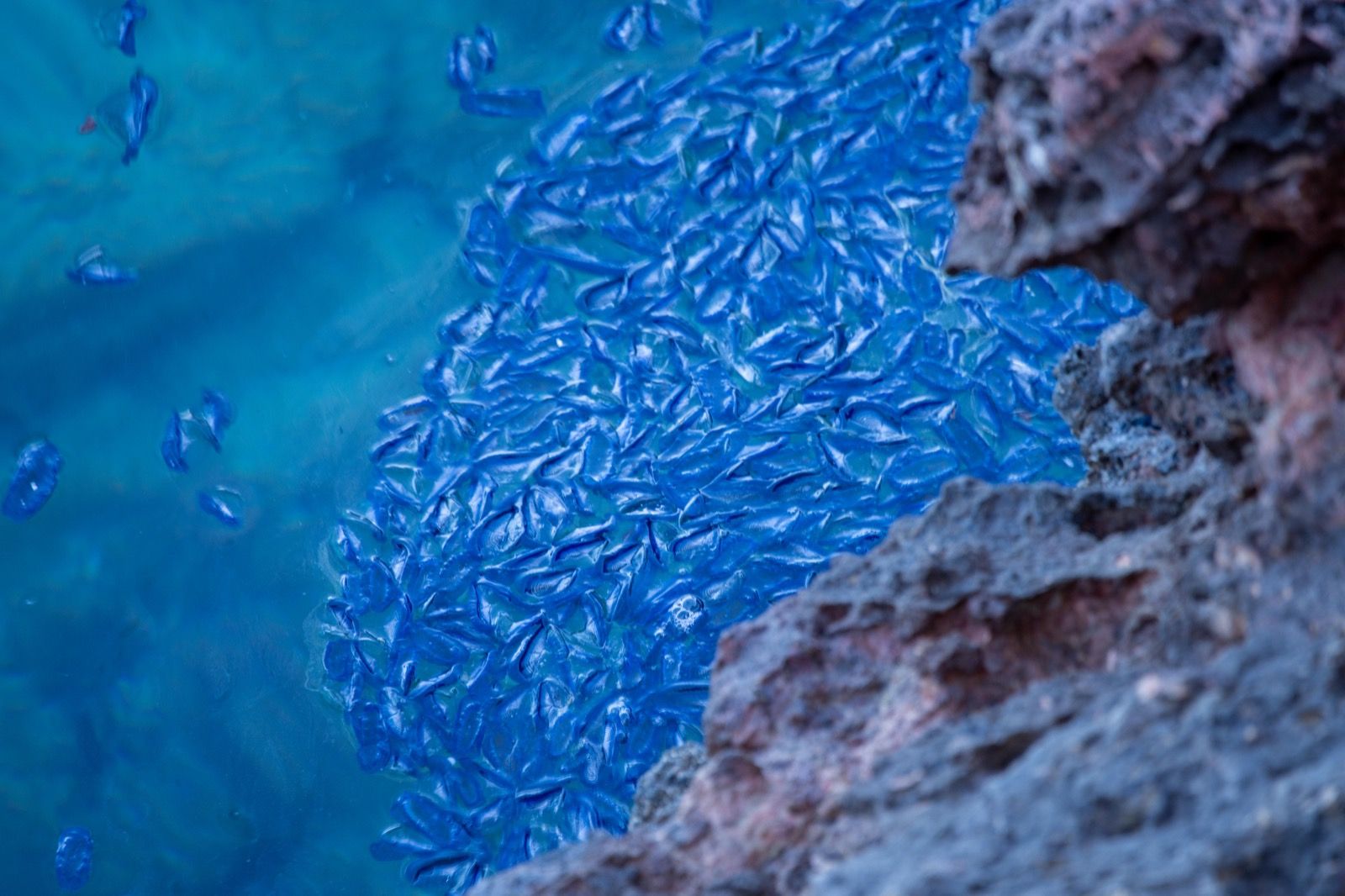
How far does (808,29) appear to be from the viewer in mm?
5246

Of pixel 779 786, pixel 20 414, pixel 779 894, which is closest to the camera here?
pixel 779 894

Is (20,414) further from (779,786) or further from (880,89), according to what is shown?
(779,786)

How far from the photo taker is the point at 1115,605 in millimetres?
1617

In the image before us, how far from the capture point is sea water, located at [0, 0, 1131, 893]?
16.6 feet

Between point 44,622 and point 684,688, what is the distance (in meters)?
2.67

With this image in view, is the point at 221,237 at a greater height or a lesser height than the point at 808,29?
greater

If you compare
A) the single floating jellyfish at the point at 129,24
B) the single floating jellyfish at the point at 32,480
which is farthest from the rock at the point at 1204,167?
the single floating jellyfish at the point at 32,480

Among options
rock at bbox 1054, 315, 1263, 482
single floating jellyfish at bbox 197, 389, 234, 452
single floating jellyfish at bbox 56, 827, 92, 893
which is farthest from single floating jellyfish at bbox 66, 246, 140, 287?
rock at bbox 1054, 315, 1263, 482

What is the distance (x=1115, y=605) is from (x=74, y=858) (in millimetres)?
5069

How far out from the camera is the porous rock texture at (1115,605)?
110 cm

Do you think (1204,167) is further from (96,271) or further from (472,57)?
(96,271)

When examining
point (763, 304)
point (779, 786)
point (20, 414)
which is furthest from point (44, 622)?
point (779, 786)

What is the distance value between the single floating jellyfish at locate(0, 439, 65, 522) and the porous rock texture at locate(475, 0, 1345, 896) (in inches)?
168

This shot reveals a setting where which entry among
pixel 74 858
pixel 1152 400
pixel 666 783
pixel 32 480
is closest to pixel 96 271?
pixel 32 480
